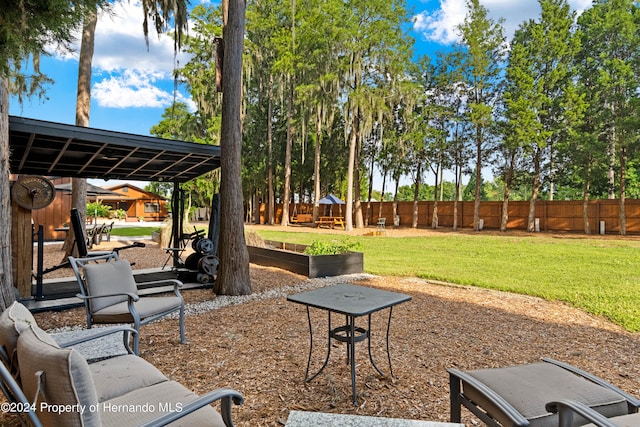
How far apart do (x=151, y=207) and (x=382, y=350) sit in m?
42.1

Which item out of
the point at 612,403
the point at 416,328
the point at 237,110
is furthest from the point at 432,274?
the point at 612,403

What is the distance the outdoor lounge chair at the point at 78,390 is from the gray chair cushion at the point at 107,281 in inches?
61.1

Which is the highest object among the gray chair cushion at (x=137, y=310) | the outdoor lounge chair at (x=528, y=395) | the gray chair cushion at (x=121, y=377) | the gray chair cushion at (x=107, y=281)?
the gray chair cushion at (x=107, y=281)

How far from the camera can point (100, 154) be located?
219 inches

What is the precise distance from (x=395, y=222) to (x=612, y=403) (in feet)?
76.5

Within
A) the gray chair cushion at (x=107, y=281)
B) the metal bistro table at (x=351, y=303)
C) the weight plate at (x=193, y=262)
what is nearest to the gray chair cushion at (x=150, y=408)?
the metal bistro table at (x=351, y=303)

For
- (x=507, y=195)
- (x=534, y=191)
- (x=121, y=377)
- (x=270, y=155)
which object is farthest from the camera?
(x=270, y=155)

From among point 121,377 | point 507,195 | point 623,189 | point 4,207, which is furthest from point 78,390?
point 507,195

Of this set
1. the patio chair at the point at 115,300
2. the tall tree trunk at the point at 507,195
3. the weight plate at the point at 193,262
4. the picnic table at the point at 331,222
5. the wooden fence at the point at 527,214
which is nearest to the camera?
the patio chair at the point at 115,300

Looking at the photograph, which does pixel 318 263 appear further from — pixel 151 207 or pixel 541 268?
pixel 151 207

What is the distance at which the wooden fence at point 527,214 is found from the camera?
1703cm

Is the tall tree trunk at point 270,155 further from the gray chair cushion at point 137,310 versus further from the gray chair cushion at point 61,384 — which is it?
the gray chair cushion at point 61,384

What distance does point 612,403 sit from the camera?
164cm

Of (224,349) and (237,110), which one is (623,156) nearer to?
(237,110)
